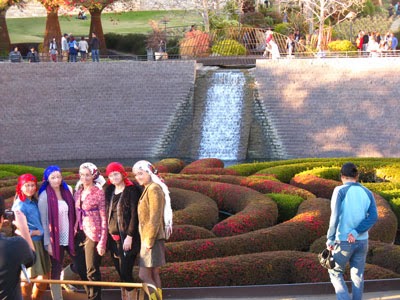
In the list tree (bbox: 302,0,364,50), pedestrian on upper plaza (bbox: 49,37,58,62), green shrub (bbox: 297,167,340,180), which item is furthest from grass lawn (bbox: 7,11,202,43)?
green shrub (bbox: 297,167,340,180)

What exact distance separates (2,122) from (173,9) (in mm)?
23507

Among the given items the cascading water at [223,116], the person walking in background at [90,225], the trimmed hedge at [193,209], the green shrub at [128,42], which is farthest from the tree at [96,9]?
the person walking in background at [90,225]

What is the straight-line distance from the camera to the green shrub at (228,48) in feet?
119

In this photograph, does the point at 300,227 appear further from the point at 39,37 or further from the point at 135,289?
the point at 39,37

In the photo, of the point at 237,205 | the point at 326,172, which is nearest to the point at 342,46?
the point at 326,172

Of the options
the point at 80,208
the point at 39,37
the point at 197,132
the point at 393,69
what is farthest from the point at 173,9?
the point at 80,208

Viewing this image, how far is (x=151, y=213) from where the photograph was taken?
9.80m

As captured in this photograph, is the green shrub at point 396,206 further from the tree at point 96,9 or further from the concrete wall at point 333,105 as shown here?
the tree at point 96,9

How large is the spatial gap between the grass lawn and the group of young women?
120 ft

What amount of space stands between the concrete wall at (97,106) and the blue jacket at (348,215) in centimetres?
2335

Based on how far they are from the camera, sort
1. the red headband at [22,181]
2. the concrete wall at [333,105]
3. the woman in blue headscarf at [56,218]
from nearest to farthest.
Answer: the red headband at [22,181]
the woman in blue headscarf at [56,218]
the concrete wall at [333,105]

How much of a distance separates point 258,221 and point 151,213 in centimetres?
545

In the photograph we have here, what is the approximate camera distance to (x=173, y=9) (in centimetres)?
5278

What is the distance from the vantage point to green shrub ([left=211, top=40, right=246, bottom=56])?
3631 cm
